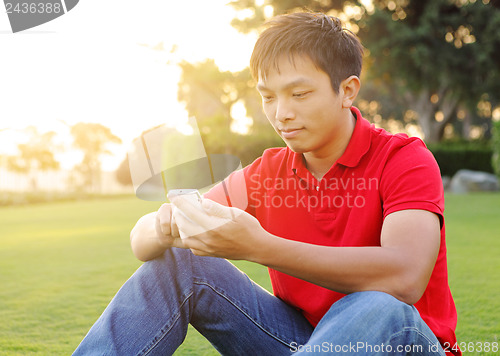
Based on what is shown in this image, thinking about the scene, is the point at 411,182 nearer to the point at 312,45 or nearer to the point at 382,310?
the point at 382,310

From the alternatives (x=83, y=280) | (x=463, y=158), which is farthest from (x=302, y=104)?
(x=463, y=158)

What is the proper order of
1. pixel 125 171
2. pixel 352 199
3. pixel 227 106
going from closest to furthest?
pixel 352 199 < pixel 125 171 < pixel 227 106

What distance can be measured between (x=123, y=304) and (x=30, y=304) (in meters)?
1.94

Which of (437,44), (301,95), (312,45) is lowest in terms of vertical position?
(437,44)

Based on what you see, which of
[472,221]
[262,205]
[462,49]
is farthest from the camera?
[462,49]

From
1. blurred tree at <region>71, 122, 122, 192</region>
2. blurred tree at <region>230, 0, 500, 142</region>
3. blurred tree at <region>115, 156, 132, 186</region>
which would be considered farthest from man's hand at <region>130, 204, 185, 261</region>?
blurred tree at <region>230, 0, 500, 142</region>

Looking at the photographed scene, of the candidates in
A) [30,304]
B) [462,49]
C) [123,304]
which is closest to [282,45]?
[123,304]

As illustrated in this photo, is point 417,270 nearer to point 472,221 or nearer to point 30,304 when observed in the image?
point 30,304

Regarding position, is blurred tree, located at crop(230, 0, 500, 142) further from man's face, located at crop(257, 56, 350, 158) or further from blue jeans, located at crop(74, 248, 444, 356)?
blue jeans, located at crop(74, 248, 444, 356)

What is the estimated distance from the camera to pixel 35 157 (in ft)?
58.6

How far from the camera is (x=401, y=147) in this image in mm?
1446

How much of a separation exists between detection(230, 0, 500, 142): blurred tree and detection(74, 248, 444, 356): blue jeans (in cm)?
1359

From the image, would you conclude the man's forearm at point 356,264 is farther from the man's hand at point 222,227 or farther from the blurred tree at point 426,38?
the blurred tree at point 426,38

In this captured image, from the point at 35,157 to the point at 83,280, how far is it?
15639 millimetres
